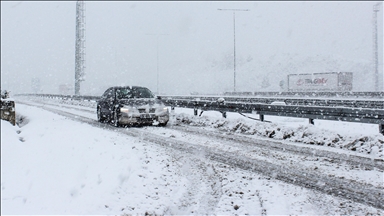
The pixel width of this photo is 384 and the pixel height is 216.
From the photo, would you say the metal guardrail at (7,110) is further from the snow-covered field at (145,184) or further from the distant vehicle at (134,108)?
the distant vehicle at (134,108)

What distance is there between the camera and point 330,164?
660 centimetres

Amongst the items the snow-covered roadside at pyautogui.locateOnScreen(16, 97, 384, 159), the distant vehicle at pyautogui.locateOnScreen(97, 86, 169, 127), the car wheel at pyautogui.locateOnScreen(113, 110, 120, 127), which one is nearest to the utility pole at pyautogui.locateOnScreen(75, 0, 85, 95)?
the distant vehicle at pyautogui.locateOnScreen(97, 86, 169, 127)

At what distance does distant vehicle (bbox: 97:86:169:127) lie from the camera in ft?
40.9

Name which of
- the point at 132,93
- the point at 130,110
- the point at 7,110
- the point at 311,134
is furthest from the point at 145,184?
the point at 132,93

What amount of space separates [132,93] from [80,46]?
1194 inches

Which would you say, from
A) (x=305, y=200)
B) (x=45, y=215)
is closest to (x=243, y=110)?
(x=305, y=200)

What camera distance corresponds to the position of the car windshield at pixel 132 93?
1365 cm

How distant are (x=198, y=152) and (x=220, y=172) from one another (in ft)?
6.14

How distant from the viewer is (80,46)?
41.4 metres

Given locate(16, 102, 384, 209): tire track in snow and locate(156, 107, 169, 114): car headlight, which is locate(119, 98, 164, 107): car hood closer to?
locate(156, 107, 169, 114): car headlight

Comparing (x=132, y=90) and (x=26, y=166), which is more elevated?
(x=132, y=90)

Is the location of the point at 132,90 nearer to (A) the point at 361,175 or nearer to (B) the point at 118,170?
(B) the point at 118,170

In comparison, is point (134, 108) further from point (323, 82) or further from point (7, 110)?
point (323, 82)

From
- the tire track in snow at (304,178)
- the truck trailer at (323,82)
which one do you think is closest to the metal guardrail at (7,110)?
the tire track in snow at (304,178)
